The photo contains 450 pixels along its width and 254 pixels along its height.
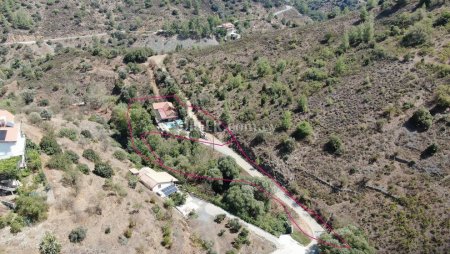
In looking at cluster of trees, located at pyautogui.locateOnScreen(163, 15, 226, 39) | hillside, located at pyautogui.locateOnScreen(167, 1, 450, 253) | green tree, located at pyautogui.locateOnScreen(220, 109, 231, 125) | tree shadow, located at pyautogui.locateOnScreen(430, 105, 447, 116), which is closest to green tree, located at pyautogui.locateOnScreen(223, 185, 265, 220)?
hillside, located at pyautogui.locateOnScreen(167, 1, 450, 253)

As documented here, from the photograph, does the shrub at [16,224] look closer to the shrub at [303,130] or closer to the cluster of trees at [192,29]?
the shrub at [303,130]

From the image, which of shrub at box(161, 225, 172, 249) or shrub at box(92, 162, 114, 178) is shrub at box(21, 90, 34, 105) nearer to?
shrub at box(92, 162, 114, 178)

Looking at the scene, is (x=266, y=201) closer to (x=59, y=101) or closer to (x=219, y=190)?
(x=219, y=190)

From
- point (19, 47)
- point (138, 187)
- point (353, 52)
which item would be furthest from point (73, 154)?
point (19, 47)

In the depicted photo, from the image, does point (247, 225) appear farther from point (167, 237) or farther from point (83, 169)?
point (83, 169)

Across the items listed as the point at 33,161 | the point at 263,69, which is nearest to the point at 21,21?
the point at 263,69

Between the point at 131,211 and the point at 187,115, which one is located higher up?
the point at 131,211
